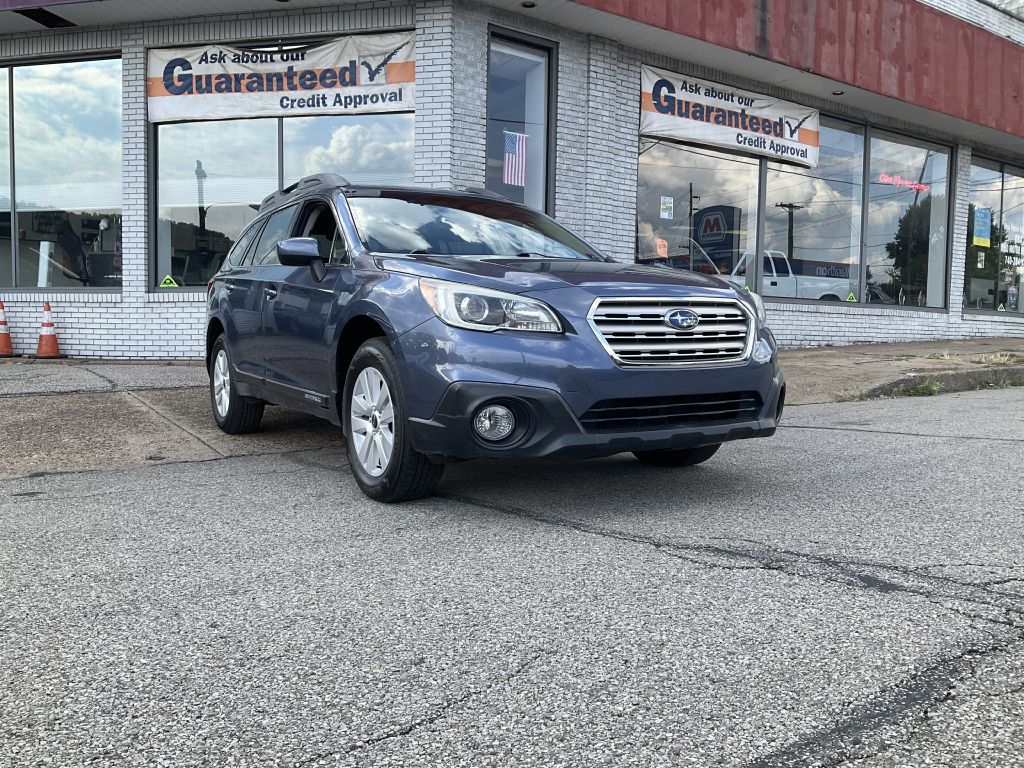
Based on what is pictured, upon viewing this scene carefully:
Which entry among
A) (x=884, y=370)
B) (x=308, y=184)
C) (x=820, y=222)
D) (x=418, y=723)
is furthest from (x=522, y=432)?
(x=820, y=222)

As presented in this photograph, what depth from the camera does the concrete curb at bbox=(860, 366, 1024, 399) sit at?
30.7 ft

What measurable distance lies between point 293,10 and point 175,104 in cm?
202

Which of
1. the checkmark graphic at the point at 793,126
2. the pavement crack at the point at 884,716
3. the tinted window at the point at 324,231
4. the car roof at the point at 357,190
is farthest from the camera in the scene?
the checkmark graphic at the point at 793,126

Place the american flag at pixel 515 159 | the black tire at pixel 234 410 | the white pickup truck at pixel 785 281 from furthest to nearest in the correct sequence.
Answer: the white pickup truck at pixel 785 281
the american flag at pixel 515 159
the black tire at pixel 234 410

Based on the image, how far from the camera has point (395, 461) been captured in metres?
4.31

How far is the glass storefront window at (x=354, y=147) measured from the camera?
1127cm

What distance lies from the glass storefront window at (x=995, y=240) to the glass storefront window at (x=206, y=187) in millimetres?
13338

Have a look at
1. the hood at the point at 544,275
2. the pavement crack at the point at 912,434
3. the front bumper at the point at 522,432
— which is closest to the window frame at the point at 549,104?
the pavement crack at the point at 912,434

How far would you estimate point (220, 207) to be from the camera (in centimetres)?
1190

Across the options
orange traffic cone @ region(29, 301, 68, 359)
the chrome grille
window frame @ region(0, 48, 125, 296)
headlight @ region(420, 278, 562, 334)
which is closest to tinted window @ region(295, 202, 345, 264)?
headlight @ region(420, 278, 562, 334)

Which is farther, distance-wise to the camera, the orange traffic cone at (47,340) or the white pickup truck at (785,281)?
the white pickup truck at (785,281)

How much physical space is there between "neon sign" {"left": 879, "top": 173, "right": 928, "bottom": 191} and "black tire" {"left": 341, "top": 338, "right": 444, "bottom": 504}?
13.8 m

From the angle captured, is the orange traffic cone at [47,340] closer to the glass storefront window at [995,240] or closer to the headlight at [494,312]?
the headlight at [494,312]

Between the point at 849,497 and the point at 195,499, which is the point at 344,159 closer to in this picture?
the point at 195,499
